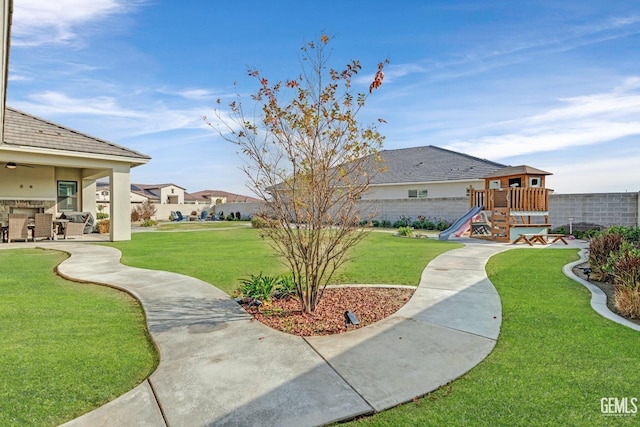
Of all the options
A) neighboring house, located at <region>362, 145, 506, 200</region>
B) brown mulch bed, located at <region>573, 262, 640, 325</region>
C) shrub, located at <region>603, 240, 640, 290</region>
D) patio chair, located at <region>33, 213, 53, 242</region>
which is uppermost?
neighboring house, located at <region>362, 145, 506, 200</region>

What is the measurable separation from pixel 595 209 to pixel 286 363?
18.1 metres

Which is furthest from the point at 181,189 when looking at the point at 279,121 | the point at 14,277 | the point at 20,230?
the point at 279,121

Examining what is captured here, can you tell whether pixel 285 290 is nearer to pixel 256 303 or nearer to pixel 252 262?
pixel 256 303

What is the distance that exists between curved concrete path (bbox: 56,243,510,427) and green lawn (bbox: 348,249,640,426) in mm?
143

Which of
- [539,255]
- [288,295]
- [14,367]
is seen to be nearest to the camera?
[14,367]

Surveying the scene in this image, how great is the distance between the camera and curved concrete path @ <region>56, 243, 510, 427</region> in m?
2.53

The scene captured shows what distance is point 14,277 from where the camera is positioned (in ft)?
23.2

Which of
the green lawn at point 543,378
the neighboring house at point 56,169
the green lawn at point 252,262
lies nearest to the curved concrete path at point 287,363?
the green lawn at point 543,378

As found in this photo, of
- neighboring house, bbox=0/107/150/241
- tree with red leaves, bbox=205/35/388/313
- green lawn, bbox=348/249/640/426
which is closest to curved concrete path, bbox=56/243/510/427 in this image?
green lawn, bbox=348/249/640/426

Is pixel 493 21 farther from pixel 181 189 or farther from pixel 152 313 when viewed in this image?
pixel 181 189

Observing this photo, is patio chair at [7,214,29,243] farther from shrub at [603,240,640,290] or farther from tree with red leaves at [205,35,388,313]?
shrub at [603,240,640,290]

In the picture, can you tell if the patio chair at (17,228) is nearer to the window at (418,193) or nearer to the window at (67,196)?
the window at (67,196)

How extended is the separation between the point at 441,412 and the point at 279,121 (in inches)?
143

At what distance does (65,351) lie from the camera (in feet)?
11.7
